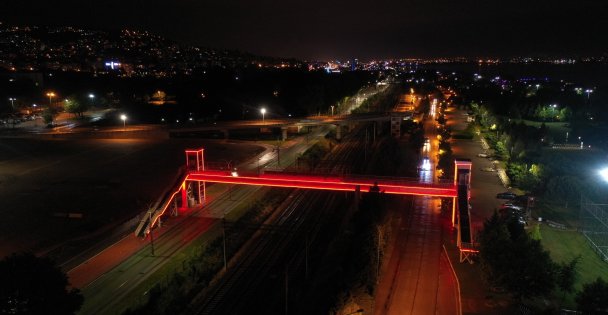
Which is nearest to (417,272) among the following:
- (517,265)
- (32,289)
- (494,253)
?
(494,253)

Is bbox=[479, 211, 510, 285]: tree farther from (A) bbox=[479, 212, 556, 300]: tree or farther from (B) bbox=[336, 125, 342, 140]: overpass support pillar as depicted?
(B) bbox=[336, 125, 342, 140]: overpass support pillar

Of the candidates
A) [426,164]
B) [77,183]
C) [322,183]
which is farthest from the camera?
[426,164]

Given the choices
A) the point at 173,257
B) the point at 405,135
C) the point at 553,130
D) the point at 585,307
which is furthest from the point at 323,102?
the point at 585,307

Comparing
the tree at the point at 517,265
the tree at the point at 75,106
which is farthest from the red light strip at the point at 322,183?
the tree at the point at 75,106

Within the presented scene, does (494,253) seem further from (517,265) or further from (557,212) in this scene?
(557,212)

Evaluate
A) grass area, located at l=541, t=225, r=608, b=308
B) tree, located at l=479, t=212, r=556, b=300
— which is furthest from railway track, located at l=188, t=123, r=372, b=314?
grass area, located at l=541, t=225, r=608, b=308

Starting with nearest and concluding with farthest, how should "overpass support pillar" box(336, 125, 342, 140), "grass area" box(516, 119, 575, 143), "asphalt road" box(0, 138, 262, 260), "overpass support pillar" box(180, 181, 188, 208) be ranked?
"asphalt road" box(0, 138, 262, 260) → "overpass support pillar" box(180, 181, 188, 208) → "grass area" box(516, 119, 575, 143) → "overpass support pillar" box(336, 125, 342, 140)

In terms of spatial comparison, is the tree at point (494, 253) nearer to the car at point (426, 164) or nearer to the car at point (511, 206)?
the car at point (511, 206)

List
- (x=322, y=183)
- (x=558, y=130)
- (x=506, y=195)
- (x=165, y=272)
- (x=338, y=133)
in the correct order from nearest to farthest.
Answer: (x=165, y=272) → (x=322, y=183) → (x=506, y=195) → (x=338, y=133) → (x=558, y=130)
